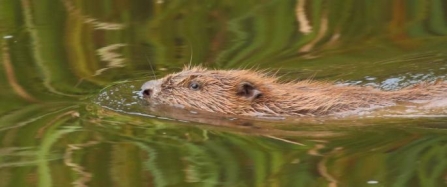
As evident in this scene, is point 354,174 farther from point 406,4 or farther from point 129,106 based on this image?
point 406,4

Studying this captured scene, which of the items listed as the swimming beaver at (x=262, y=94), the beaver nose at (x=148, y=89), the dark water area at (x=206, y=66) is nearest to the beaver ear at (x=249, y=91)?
the swimming beaver at (x=262, y=94)

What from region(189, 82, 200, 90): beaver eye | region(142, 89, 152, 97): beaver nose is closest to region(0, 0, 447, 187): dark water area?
region(142, 89, 152, 97): beaver nose

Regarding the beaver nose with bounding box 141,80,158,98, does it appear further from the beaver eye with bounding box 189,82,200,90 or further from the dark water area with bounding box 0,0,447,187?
the beaver eye with bounding box 189,82,200,90

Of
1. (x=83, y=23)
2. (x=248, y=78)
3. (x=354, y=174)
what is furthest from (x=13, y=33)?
(x=354, y=174)

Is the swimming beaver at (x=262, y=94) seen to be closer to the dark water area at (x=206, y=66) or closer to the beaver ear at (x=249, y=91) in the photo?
the beaver ear at (x=249, y=91)

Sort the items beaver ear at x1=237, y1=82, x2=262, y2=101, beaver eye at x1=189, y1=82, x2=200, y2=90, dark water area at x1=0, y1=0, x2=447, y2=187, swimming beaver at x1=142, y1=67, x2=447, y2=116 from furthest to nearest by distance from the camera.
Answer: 1. beaver eye at x1=189, y1=82, x2=200, y2=90
2. beaver ear at x1=237, y1=82, x2=262, y2=101
3. swimming beaver at x1=142, y1=67, x2=447, y2=116
4. dark water area at x1=0, y1=0, x2=447, y2=187

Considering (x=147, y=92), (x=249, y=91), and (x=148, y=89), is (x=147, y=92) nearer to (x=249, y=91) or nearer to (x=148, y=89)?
(x=148, y=89)
